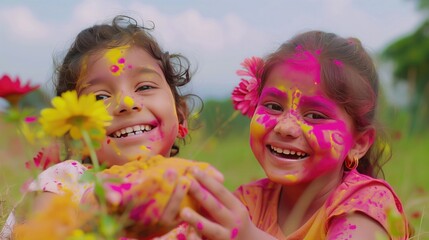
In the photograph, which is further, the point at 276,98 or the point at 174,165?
the point at 276,98

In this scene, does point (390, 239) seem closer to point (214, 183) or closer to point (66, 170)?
point (214, 183)

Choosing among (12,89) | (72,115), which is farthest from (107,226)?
(12,89)

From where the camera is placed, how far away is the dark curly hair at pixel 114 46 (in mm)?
2447

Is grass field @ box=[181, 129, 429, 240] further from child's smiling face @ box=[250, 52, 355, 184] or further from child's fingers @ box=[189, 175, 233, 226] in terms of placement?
child's fingers @ box=[189, 175, 233, 226]

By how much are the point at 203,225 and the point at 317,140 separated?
0.72 meters

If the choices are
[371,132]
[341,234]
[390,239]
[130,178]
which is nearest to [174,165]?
[130,178]

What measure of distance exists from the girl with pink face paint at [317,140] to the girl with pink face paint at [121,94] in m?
0.33

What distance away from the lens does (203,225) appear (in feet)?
4.99

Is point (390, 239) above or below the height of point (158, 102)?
below

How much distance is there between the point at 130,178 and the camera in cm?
152

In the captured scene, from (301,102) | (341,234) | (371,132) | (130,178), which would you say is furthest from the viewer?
(371,132)

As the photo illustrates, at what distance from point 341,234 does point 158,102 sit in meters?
0.75

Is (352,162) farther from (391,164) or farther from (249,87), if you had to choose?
(391,164)

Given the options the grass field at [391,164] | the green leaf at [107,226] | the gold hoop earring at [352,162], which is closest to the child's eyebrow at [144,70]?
the gold hoop earring at [352,162]
